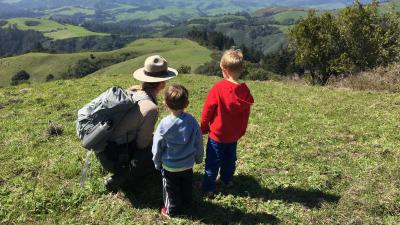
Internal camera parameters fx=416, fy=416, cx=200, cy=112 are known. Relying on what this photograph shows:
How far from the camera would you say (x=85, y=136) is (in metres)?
6.92

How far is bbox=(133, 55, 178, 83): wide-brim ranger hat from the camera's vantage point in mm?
7148

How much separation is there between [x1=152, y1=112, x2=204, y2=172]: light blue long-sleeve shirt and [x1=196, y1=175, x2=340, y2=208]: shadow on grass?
60.1 inches

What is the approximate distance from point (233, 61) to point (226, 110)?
2.79ft

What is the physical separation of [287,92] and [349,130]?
682cm

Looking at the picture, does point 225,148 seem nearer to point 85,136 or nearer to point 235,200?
point 235,200

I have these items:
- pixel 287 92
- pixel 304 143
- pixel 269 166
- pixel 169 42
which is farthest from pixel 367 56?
pixel 169 42

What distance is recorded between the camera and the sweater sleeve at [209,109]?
708 centimetres

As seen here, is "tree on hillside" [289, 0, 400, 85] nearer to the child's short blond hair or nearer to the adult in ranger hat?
the child's short blond hair

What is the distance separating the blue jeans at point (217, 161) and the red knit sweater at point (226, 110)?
16 centimetres

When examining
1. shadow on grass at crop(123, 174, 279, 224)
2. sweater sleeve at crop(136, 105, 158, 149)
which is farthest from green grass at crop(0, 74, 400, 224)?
sweater sleeve at crop(136, 105, 158, 149)

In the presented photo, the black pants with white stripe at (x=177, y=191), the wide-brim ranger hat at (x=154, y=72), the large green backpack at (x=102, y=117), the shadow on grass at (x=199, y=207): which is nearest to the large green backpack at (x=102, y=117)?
the large green backpack at (x=102, y=117)

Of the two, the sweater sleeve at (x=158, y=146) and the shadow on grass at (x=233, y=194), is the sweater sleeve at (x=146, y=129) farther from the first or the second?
the shadow on grass at (x=233, y=194)

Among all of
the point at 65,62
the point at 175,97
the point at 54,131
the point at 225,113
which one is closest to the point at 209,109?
the point at 225,113

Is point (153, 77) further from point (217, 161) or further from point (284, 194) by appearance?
point (284, 194)
